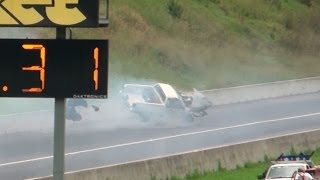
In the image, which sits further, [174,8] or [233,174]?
[174,8]

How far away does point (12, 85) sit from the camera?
14.9 m

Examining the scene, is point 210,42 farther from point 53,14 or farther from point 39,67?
point 53,14

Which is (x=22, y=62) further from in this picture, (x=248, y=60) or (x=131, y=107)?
(x=248, y=60)

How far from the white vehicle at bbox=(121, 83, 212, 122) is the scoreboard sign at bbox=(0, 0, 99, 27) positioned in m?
27.7

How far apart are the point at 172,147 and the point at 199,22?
88.1 ft

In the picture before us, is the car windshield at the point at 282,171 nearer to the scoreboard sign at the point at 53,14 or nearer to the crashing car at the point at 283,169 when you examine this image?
the crashing car at the point at 283,169

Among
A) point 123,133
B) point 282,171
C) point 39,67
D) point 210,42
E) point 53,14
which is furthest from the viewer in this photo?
point 210,42

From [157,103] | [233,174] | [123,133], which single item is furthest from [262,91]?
[233,174]

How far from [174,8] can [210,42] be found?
3.13m

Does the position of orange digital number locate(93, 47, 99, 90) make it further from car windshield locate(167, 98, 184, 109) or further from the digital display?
car windshield locate(167, 98, 184, 109)

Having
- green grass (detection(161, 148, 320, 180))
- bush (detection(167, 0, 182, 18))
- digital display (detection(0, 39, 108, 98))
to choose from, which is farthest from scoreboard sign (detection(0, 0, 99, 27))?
bush (detection(167, 0, 182, 18))

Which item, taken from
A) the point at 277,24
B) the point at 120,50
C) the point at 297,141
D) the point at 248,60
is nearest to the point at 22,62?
the point at 297,141

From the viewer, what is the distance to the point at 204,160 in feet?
100

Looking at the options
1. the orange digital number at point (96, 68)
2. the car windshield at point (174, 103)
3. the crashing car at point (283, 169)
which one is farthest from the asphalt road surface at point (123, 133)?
the orange digital number at point (96, 68)
